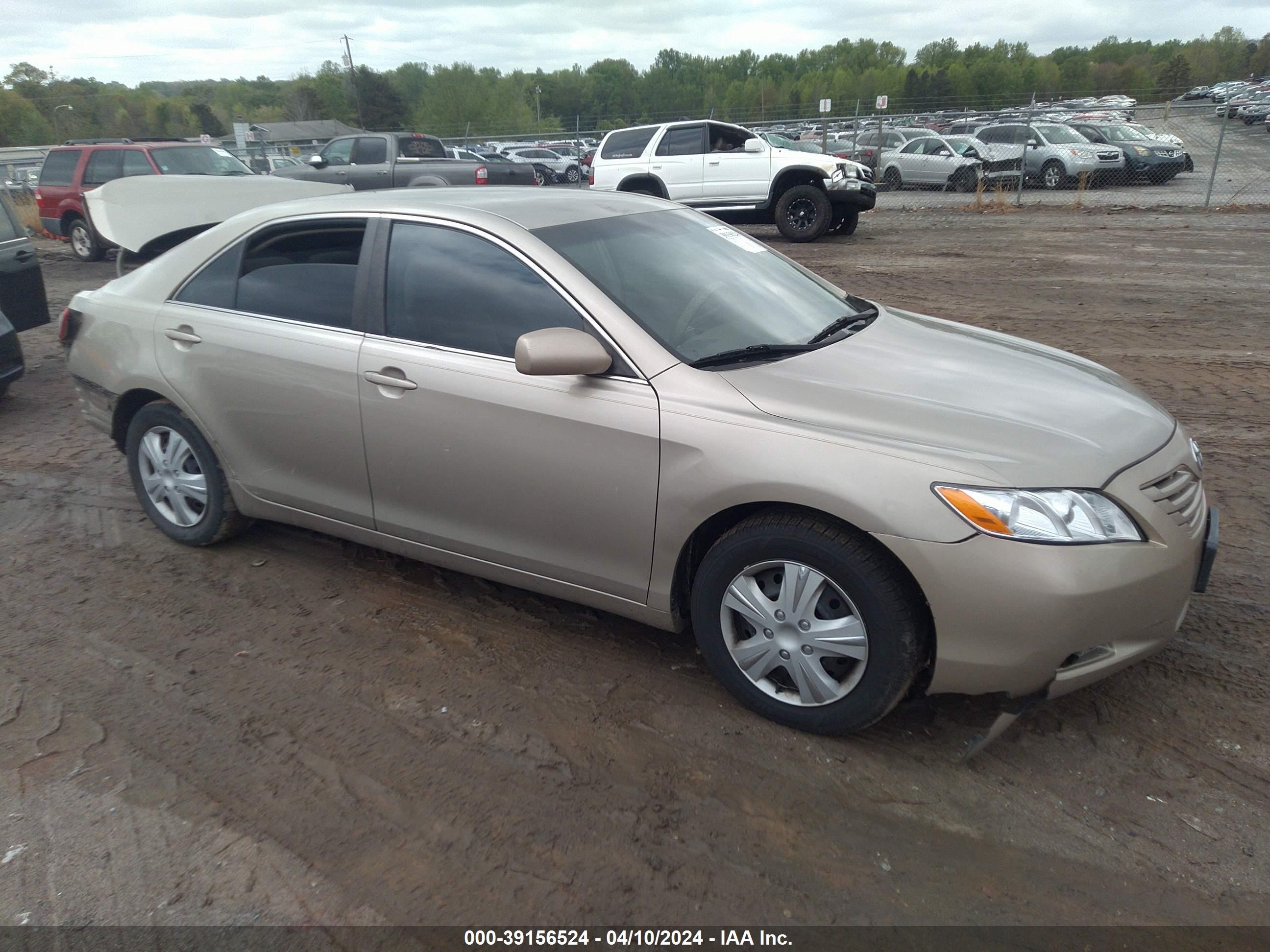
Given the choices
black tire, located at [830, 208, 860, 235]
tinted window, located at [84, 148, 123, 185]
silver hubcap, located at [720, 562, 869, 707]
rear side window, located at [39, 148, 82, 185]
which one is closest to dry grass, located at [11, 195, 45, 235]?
rear side window, located at [39, 148, 82, 185]

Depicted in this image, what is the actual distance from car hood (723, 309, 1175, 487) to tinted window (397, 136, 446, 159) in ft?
48.4

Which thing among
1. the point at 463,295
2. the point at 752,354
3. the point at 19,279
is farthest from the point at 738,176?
the point at 752,354

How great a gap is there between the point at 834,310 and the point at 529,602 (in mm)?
1820

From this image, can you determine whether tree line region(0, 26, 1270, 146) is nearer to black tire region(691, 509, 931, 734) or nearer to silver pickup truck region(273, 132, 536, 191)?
silver pickup truck region(273, 132, 536, 191)

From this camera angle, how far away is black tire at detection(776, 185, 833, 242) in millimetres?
14297

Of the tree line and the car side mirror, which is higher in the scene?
the tree line

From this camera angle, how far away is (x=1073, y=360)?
3.71m

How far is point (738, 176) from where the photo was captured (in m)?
14.6

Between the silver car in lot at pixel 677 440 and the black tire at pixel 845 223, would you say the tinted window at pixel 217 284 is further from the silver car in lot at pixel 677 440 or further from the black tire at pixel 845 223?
the black tire at pixel 845 223

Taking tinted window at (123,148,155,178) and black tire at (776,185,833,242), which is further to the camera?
tinted window at (123,148,155,178)

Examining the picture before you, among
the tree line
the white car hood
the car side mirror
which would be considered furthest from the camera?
the tree line

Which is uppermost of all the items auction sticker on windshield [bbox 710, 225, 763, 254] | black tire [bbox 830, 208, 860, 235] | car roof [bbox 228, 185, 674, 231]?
car roof [bbox 228, 185, 674, 231]

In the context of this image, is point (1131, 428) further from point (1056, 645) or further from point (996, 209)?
point (996, 209)

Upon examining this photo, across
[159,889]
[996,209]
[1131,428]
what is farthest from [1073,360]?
[996,209]
